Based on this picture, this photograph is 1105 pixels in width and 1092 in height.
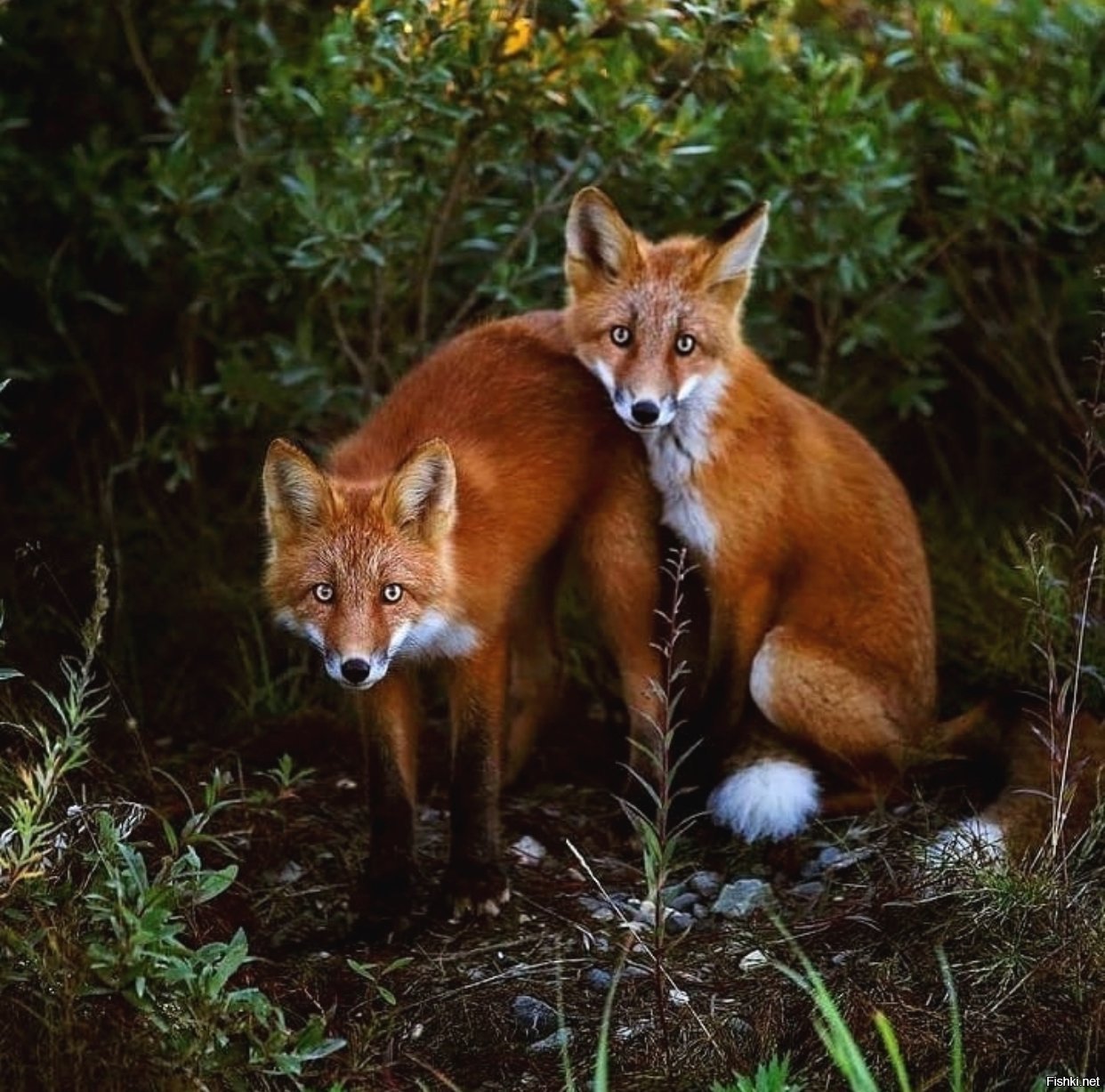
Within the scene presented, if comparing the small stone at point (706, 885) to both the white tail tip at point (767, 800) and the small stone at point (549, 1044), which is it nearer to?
the white tail tip at point (767, 800)

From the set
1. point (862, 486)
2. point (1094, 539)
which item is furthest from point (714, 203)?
point (1094, 539)

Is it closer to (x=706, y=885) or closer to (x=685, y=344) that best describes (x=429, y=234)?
(x=685, y=344)

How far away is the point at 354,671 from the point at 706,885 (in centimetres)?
122

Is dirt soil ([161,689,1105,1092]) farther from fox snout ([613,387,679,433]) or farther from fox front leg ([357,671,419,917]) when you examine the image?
fox snout ([613,387,679,433])

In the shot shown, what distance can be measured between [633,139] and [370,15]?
0.84 m

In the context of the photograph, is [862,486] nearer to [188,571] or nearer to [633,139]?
[633,139]

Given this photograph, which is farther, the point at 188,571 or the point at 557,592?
the point at 188,571

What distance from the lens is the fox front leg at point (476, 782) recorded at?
4383mm

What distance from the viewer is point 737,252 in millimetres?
4887

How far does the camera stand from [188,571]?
20.1 ft

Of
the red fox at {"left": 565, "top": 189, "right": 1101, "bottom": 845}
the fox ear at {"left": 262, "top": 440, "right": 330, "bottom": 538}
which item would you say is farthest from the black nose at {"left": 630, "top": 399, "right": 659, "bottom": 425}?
the fox ear at {"left": 262, "top": 440, "right": 330, "bottom": 538}

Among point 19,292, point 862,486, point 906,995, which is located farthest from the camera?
→ point 19,292

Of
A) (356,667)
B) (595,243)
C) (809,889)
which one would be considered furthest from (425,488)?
(809,889)

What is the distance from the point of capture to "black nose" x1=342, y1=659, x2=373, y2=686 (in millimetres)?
3875
